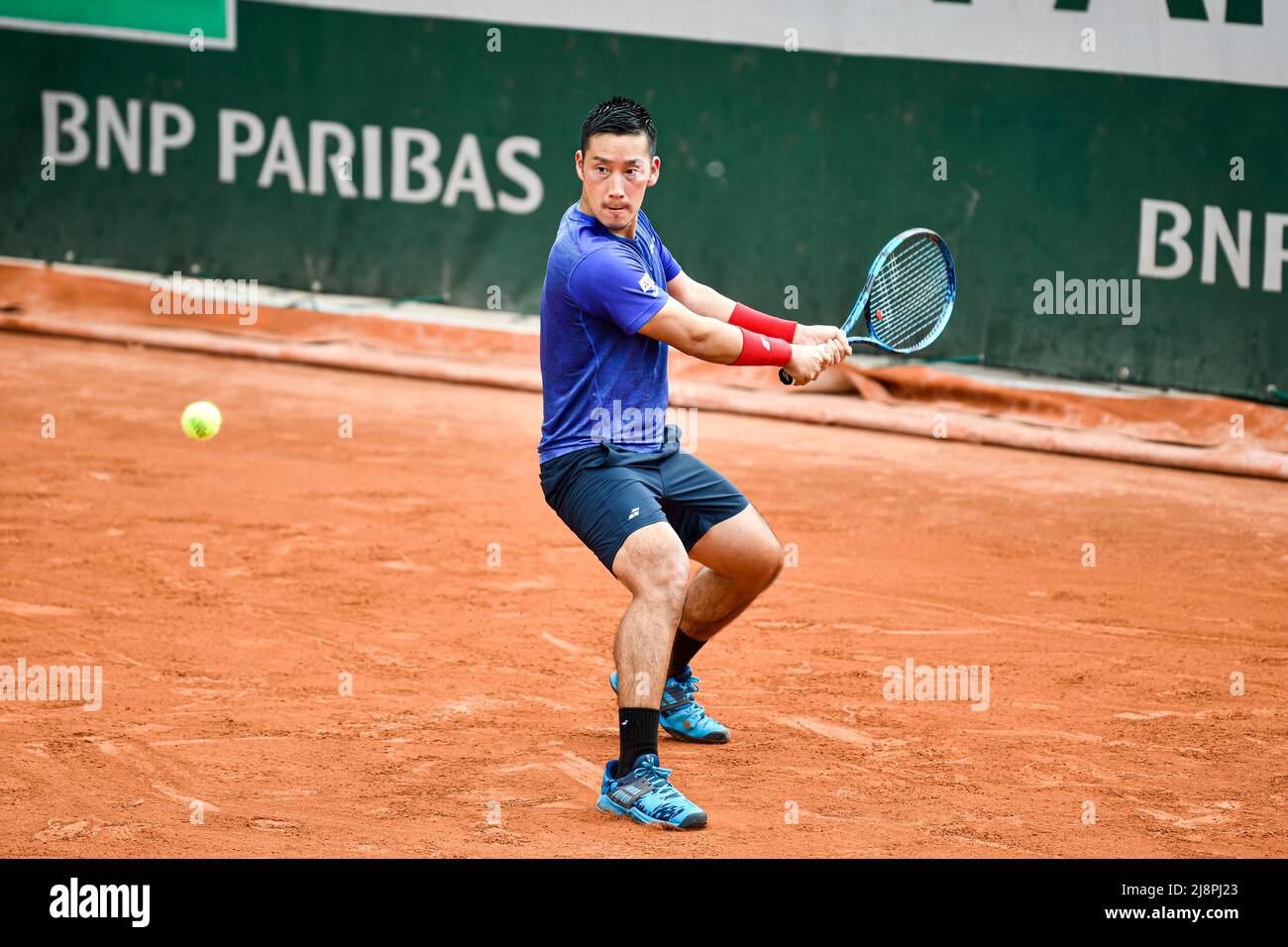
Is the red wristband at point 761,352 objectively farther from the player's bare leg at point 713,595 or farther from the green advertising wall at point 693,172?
the green advertising wall at point 693,172

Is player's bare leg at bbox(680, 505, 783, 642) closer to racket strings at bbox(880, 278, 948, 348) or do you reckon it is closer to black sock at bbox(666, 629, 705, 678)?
black sock at bbox(666, 629, 705, 678)

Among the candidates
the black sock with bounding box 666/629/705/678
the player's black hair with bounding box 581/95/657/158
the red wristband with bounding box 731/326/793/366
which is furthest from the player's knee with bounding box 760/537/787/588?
the player's black hair with bounding box 581/95/657/158

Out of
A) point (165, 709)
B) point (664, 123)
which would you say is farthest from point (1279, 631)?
point (664, 123)

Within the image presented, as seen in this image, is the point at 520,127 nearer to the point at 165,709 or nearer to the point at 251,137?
the point at 251,137

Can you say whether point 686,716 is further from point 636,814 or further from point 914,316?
point 914,316

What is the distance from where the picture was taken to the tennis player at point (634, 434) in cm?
427

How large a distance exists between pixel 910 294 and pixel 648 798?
2125 millimetres

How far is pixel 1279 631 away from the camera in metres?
6.05

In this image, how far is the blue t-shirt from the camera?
14.1 feet

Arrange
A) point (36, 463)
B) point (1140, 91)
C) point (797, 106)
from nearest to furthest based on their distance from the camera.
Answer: point (36, 463) < point (1140, 91) < point (797, 106)

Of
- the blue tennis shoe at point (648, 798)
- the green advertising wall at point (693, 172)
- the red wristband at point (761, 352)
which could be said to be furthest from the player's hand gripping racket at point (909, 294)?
the green advertising wall at point (693, 172)

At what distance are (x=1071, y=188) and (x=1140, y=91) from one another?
2.02 ft

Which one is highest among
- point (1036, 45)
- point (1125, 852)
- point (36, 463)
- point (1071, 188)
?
point (1036, 45)

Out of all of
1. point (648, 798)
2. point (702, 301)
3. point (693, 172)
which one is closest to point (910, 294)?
point (702, 301)
